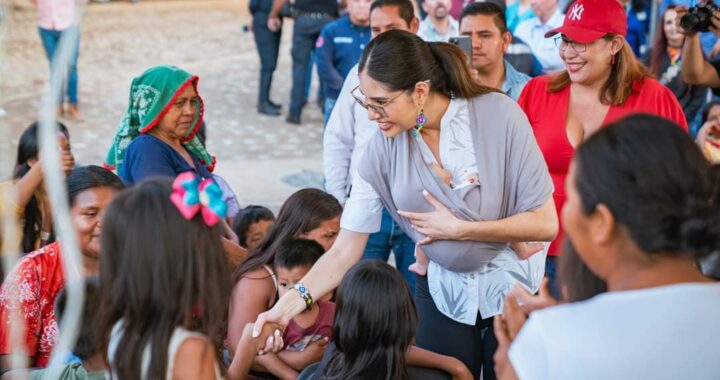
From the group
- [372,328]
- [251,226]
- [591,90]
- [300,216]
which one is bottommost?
[251,226]

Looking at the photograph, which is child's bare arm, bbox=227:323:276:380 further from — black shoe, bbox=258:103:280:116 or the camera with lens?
black shoe, bbox=258:103:280:116

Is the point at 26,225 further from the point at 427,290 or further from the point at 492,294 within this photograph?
the point at 492,294

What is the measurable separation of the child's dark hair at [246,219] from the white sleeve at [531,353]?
2.77 meters

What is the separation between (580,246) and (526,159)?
111 centimetres

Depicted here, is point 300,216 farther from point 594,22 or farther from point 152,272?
point 152,272

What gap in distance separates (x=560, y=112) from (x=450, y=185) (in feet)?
2.80

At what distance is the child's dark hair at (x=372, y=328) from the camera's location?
279 cm

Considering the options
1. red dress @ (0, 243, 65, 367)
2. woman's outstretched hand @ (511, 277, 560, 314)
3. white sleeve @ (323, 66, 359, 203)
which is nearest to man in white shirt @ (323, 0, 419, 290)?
white sleeve @ (323, 66, 359, 203)

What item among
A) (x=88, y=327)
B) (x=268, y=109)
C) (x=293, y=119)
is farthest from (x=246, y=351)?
(x=268, y=109)

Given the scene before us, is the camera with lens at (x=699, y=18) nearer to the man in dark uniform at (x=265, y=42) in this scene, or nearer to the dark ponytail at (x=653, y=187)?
the dark ponytail at (x=653, y=187)

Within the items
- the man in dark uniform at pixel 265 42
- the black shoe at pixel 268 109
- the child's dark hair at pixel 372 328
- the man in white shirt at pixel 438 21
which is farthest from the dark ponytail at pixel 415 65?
the black shoe at pixel 268 109

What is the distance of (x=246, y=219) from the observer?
4.39 m

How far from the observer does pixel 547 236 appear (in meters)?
2.89

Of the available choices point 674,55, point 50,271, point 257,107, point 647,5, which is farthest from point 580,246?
point 257,107
